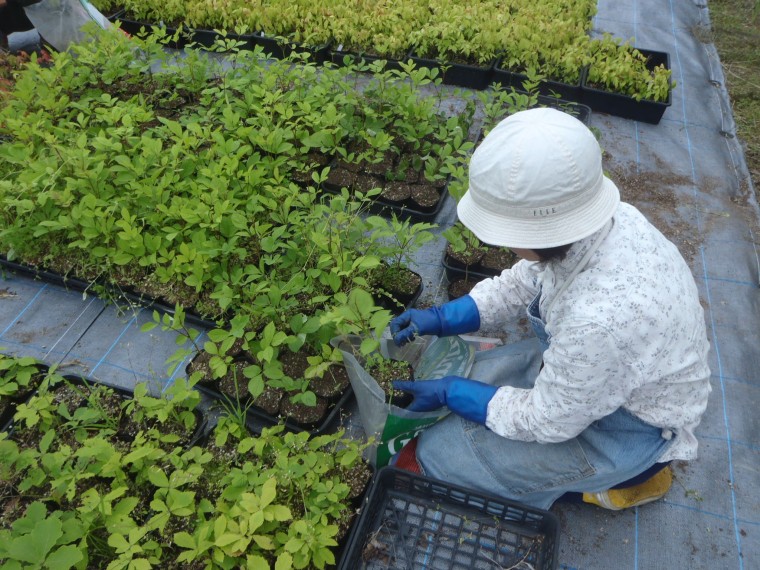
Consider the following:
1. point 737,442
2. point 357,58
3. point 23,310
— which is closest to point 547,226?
point 737,442

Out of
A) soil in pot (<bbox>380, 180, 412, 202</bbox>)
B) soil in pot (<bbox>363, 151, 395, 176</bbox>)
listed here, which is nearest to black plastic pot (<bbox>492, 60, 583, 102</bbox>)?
soil in pot (<bbox>363, 151, 395, 176</bbox>)

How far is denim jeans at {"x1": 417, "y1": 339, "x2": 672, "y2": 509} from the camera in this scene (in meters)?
1.63

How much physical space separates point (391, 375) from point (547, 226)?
2.73 ft

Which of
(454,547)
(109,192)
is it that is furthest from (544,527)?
(109,192)

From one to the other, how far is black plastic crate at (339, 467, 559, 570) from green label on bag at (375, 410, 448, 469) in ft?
0.39

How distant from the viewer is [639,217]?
1.51 metres

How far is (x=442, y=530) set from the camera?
1.78m

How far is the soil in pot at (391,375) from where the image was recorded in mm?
1830

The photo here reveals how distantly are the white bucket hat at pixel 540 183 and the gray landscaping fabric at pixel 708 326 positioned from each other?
1.18 metres

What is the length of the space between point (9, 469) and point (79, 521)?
40 centimetres

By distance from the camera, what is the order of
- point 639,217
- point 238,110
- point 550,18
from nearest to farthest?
point 639,217
point 238,110
point 550,18

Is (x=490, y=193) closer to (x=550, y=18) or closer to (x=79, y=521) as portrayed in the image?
(x=79, y=521)

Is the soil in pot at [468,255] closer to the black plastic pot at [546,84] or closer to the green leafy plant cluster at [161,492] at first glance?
the green leafy plant cluster at [161,492]

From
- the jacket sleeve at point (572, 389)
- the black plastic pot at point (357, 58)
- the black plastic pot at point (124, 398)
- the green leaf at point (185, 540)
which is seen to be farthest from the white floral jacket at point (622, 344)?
the black plastic pot at point (357, 58)
